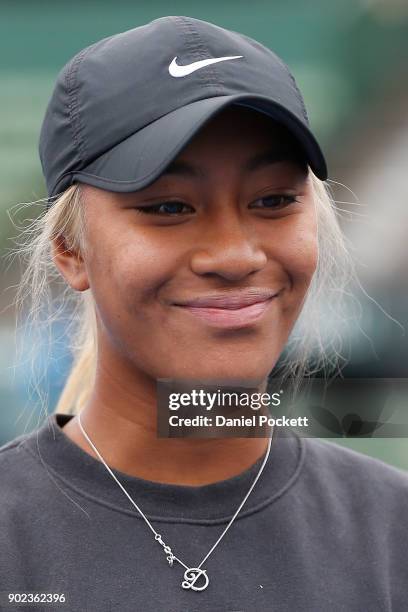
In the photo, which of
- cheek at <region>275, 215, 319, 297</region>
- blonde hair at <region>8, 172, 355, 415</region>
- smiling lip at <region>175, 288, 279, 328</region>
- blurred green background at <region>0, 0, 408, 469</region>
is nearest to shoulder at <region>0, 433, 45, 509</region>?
blonde hair at <region>8, 172, 355, 415</region>

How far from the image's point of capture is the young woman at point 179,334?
106cm

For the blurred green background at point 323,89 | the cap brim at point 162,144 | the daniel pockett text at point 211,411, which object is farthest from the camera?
the blurred green background at point 323,89

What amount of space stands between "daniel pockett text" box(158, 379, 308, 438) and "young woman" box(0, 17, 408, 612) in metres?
0.02

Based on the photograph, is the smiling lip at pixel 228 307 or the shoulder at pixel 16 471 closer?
the smiling lip at pixel 228 307

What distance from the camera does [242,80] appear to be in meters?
1.11

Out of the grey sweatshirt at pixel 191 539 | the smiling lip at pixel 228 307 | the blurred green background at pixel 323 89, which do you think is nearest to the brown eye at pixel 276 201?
the smiling lip at pixel 228 307

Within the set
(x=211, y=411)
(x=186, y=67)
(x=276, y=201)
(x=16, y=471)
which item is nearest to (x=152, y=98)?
(x=186, y=67)

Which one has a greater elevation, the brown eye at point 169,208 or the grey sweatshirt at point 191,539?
the brown eye at point 169,208

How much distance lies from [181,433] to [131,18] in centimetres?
181

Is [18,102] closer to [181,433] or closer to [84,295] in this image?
[84,295]

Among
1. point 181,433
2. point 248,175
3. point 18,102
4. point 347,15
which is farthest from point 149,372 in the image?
point 347,15

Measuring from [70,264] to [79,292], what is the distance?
0.23 m

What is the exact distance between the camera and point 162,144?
1.03 m

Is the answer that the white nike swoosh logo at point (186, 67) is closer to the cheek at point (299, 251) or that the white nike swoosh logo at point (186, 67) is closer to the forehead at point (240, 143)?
the forehead at point (240, 143)
